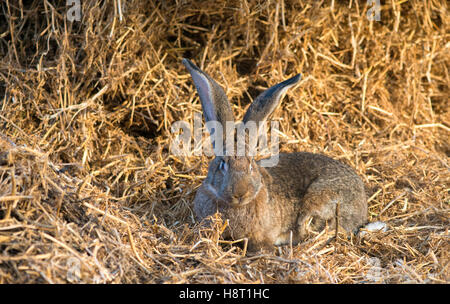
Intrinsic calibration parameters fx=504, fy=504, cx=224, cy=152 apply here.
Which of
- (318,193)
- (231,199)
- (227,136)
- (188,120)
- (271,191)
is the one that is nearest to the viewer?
(231,199)

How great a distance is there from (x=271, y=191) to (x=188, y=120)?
5.37 feet

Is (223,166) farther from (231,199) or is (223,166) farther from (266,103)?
(266,103)

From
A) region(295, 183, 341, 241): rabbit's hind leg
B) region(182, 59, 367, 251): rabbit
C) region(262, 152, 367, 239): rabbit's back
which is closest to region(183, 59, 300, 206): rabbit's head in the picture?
region(182, 59, 367, 251): rabbit

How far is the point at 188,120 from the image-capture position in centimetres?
597

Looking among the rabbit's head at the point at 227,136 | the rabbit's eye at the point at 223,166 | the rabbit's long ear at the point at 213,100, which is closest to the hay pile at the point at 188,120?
the rabbit's head at the point at 227,136

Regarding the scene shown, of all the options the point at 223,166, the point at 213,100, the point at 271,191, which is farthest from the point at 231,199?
the point at 213,100

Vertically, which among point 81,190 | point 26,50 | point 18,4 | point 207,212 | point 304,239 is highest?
point 18,4

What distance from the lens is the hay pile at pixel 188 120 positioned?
3598mm

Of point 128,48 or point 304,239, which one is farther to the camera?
point 128,48

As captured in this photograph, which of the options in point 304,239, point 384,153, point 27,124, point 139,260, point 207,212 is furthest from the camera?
point 384,153

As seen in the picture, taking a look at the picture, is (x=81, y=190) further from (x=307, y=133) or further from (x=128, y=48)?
(x=307, y=133)

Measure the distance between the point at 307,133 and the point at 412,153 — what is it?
4.25 feet

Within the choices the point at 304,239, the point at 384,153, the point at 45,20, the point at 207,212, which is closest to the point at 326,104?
the point at 384,153

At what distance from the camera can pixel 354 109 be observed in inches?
255
